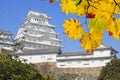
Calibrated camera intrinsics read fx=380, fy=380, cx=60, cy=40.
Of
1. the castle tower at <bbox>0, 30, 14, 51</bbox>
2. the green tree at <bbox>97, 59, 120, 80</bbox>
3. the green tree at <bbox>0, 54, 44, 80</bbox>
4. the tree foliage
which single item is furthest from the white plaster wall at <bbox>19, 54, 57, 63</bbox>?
the tree foliage

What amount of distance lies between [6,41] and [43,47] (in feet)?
24.3

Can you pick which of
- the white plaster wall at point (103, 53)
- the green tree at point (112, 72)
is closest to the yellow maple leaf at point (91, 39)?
the green tree at point (112, 72)

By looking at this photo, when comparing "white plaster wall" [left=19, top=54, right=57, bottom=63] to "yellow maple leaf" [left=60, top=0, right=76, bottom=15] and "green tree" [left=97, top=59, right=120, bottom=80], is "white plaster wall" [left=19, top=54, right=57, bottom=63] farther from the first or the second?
"yellow maple leaf" [left=60, top=0, right=76, bottom=15]

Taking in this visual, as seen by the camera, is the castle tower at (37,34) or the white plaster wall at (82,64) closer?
the white plaster wall at (82,64)

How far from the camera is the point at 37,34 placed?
70562 mm

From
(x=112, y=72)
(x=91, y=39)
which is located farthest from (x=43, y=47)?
(x=91, y=39)

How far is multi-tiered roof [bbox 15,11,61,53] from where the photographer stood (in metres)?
66.1

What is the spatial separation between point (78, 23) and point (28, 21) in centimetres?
7133

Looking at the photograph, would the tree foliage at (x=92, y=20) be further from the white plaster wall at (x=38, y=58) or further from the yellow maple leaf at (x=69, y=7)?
the white plaster wall at (x=38, y=58)

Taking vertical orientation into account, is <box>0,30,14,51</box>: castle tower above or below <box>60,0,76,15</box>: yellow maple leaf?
above

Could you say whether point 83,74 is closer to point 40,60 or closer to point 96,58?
point 96,58

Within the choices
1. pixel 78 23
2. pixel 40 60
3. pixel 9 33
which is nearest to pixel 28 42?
pixel 9 33

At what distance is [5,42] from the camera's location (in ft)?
206

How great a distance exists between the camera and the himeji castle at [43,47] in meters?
43.3
